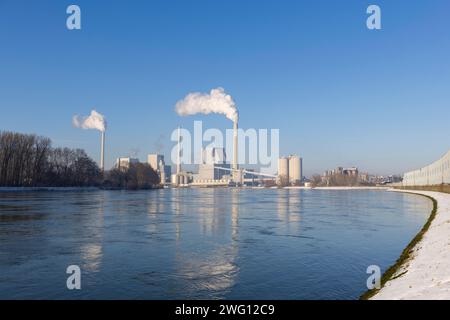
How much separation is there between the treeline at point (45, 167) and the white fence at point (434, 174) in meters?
94.0

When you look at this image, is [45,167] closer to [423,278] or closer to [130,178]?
[130,178]

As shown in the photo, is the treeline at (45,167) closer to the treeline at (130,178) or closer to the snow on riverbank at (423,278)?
the treeline at (130,178)

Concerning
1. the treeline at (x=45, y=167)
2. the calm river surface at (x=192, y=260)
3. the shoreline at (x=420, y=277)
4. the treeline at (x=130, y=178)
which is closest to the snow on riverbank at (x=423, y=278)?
the shoreline at (x=420, y=277)

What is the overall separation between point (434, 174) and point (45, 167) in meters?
97.3

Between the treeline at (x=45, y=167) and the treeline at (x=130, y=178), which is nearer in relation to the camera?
the treeline at (x=45, y=167)

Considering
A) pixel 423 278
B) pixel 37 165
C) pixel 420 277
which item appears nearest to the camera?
pixel 423 278

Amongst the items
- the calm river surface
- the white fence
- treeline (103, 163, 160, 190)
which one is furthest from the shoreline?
treeline (103, 163, 160, 190)

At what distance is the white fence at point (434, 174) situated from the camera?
71.1m

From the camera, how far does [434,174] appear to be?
8606cm

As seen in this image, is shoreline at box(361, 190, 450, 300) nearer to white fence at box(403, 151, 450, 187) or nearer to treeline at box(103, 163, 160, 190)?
white fence at box(403, 151, 450, 187)

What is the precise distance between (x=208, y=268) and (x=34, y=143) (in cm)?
10972

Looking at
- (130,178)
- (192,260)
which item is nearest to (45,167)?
(130,178)

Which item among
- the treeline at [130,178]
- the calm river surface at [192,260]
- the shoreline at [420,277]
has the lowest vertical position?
the calm river surface at [192,260]
